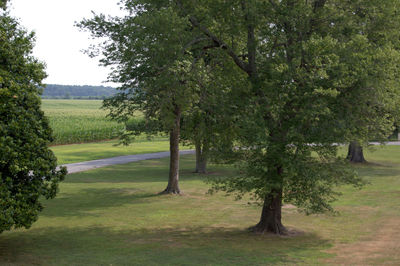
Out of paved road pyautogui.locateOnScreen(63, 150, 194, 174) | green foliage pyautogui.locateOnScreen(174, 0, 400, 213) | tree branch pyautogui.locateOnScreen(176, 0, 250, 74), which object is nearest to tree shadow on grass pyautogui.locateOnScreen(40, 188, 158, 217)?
green foliage pyautogui.locateOnScreen(174, 0, 400, 213)

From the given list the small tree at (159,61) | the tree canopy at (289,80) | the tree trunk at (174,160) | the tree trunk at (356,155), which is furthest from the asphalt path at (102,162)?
the tree canopy at (289,80)

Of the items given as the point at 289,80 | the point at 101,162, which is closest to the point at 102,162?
the point at 101,162

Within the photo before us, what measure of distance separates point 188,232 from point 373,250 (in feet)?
19.9

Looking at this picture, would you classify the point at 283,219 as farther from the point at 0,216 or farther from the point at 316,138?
the point at 0,216

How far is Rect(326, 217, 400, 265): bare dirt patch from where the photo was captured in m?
13.2

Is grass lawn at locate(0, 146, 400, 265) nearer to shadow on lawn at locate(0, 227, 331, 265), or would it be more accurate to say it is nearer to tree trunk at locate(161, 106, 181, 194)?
shadow on lawn at locate(0, 227, 331, 265)

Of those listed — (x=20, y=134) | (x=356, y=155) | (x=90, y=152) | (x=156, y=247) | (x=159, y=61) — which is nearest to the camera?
(x=20, y=134)

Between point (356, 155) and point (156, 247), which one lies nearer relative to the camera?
point (156, 247)

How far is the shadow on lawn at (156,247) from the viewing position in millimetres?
13016

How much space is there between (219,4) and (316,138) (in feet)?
18.7

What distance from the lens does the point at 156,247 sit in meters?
14.6

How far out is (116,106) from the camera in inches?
928

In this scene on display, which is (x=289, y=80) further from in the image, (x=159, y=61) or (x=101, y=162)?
(x=101, y=162)

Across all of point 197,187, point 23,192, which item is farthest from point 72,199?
point 23,192
